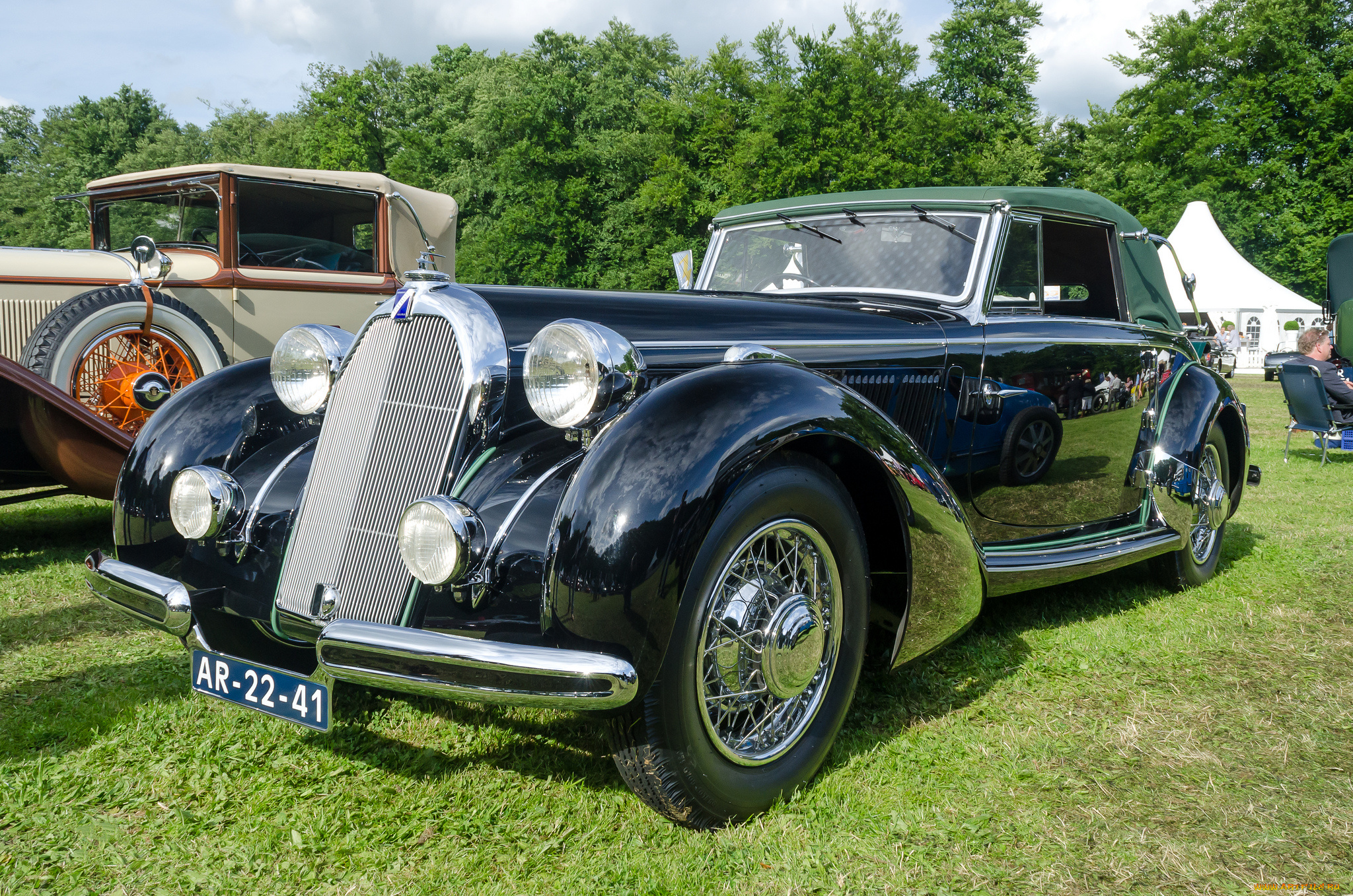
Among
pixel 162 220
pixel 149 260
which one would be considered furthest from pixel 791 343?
pixel 162 220

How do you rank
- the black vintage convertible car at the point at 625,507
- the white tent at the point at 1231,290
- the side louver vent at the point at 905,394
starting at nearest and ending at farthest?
the black vintage convertible car at the point at 625,507, the side louver vent at the point at 905,394, the white tent at the point at 1231,290

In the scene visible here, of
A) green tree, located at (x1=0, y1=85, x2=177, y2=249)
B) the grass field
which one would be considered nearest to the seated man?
Answer: the grass field

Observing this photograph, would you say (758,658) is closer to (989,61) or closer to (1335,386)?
(1335,386)

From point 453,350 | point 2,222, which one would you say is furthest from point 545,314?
point 2,222

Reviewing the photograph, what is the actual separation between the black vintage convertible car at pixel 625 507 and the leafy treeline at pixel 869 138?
25.9 meters

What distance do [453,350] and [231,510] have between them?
81 centimetres

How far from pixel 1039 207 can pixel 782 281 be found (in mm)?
1097

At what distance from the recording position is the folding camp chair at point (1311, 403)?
889 cm

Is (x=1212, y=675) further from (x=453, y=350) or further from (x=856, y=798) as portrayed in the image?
(x=453, y=350)

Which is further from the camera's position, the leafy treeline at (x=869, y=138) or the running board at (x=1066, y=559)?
the leafy treeline at (x=869, y=138)

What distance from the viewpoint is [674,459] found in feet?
6.67

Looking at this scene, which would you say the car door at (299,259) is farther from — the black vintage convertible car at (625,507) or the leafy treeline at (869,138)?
the leafy treeline at (869,138)

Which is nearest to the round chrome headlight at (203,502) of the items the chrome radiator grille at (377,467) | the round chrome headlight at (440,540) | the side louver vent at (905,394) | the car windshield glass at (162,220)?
the chrome radiator grille at (377,467)

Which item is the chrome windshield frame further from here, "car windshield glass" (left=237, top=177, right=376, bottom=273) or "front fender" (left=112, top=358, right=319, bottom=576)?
"car windshield glass" (left=237, top=177, right=376, bottom=273)
